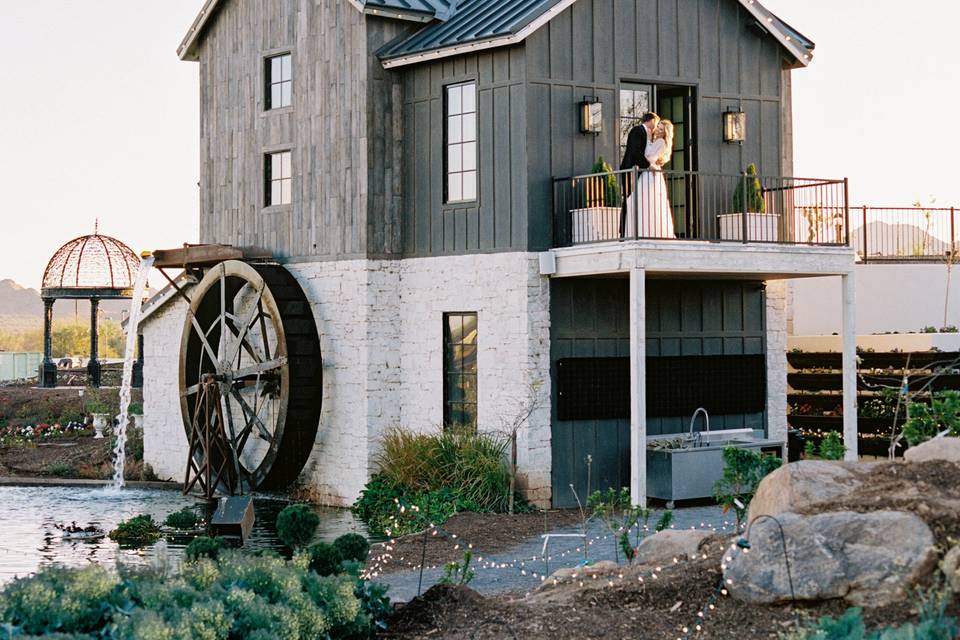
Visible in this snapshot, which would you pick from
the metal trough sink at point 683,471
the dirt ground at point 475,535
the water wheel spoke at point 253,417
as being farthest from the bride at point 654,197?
the water wheel spoke at point 253,417

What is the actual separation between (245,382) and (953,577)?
1353 cm

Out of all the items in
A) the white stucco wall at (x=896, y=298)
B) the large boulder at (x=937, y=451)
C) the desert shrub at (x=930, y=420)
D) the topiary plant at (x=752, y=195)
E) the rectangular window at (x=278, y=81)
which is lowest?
the large boulder at (x=937, y=451)

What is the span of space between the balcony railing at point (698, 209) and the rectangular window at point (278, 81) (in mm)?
5034

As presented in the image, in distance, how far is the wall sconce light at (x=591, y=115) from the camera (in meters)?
16.7

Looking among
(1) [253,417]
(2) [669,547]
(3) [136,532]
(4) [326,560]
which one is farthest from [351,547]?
(1) [253,417]

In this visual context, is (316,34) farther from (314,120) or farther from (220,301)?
(220,301)

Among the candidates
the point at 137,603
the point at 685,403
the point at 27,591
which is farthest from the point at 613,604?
the point at 685,403

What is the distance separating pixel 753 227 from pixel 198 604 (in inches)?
441

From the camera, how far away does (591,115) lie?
661 inches

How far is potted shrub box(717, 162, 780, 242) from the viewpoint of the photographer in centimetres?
1697

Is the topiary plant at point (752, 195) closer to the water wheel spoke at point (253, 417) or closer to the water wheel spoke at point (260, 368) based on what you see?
the water wheel spoke at point (260, 368)

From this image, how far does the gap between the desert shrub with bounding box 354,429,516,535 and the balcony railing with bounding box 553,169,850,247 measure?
8.92ft

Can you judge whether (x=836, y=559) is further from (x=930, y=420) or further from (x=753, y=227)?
(x=753, y=227)

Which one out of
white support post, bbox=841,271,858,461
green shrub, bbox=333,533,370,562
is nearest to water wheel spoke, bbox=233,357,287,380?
white support post, bbox=841,271,858,461
